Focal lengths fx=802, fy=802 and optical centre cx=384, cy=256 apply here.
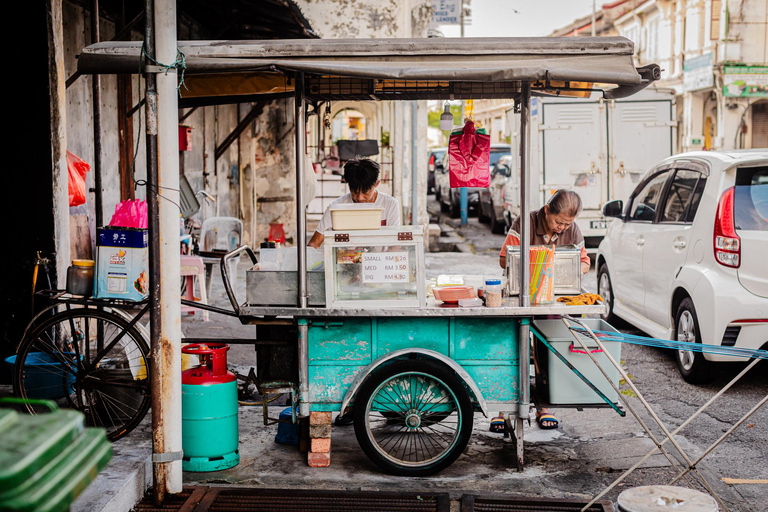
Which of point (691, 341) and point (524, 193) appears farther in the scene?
point (691, 341)

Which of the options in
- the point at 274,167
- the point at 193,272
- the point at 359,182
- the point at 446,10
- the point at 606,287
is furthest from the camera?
the point at 446,10

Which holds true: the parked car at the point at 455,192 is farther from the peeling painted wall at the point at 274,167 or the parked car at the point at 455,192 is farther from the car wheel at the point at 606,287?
the car wheel at the point at 606,287

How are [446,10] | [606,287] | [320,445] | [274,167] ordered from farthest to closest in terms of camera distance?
[446,10] < [274,167] < [606,287] < [320,445]

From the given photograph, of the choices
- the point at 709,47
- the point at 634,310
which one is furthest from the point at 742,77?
the point at 634,310

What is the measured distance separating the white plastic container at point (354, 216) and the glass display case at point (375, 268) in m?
0.05

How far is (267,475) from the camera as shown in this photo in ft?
15.6

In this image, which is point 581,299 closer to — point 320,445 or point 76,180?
point 320,445

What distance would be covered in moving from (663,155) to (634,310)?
664 cm

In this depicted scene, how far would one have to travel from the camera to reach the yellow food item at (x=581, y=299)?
4.73 m

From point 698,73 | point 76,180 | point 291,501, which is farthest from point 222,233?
point 698,73

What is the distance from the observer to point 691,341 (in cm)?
658

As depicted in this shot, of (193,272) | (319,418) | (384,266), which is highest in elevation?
(384,266)

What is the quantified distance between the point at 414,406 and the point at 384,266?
0.86m

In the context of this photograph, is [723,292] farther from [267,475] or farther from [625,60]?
[267,475]
